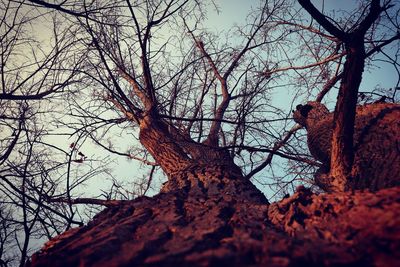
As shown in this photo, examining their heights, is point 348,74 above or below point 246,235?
above

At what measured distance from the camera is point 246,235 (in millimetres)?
1039

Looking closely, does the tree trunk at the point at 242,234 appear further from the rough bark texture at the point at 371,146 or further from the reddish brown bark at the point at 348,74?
the rough bark texture at the point at 371,146

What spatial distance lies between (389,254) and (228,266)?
52cm

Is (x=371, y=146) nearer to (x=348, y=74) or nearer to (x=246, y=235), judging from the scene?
(x=348, y=74)

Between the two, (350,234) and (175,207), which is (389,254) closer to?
(350,234)

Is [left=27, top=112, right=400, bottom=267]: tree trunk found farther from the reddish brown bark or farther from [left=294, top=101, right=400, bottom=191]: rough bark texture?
[left=294, top=101, right=400, bottom=191]: rough bark texture

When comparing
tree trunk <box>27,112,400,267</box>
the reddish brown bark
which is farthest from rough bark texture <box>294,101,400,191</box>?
A: tree trunk <box>27,112,400,267</box>

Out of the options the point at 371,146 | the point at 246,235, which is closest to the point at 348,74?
the point at 371,146

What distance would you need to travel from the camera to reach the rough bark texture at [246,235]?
82 cm

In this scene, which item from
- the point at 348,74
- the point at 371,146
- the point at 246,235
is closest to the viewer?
the point at 246,235

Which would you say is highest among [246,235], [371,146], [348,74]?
[348,74]

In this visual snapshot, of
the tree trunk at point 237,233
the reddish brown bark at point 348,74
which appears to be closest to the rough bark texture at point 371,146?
the reddish brown bark at point 348,74

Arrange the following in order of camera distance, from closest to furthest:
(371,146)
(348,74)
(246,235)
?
(246,235) → (348,74) → (371,146)

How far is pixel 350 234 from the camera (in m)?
0.94
